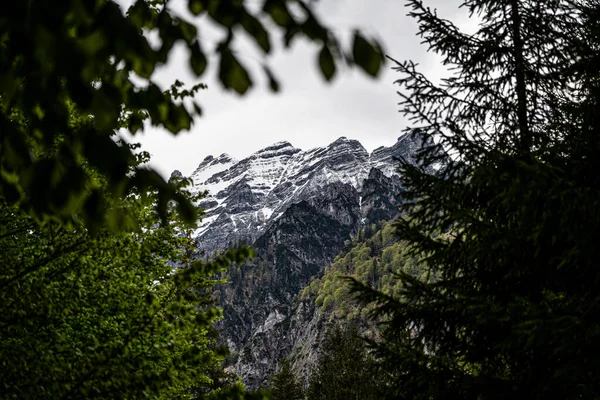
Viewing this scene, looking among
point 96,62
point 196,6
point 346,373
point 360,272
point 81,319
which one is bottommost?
point 346,373

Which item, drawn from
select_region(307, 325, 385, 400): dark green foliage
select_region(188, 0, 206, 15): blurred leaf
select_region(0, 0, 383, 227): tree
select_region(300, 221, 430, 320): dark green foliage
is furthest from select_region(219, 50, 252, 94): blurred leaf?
select_region(300, 221, 430, 320): dark green foliage

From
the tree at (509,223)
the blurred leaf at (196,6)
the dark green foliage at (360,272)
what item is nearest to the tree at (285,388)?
the tree at (509,223)

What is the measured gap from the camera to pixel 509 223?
740 centimetres

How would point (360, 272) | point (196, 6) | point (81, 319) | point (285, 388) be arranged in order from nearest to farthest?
point (196, 6) < point (81, 319) < point (285, 388) < point (360, 272)

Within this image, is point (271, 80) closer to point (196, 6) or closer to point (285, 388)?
point (196, 6)

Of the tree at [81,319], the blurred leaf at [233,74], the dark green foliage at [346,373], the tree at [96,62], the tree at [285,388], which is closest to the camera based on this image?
the tree at [96,62]

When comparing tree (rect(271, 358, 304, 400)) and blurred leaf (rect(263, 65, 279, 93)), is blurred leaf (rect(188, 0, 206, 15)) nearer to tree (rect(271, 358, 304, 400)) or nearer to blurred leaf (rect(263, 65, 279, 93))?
blurred leaf (rect(263, 65, 279, 93))

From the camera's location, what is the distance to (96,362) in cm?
406

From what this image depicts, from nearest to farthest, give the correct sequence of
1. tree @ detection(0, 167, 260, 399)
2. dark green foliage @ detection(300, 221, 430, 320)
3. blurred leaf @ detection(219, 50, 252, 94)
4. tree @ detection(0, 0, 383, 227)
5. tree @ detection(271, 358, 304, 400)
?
tree @ detection(0, 0, 383, 227) < blurred leaf @ detection(219, 50, 252, 94) < tree @ detection(0, 167, 260, 399) < tree @ detection(271, 358, 304, 400) < dark green foliage @ detection(300, 221, 430, 320)

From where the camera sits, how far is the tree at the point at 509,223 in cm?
542

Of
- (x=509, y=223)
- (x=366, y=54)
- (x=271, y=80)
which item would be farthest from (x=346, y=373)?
(x=366, y=54)

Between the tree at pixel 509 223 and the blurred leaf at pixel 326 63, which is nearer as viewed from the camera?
the blurred leaf at pixel 326 63

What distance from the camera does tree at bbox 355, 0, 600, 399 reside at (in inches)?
213

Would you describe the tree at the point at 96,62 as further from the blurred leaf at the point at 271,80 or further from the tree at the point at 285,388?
the tree at the point at 285,388
